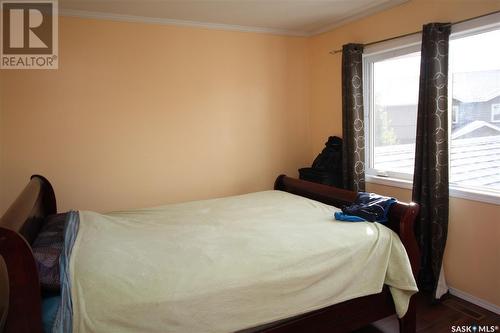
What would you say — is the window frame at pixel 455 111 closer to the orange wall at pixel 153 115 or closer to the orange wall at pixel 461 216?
the orange wall at pixel 461 216

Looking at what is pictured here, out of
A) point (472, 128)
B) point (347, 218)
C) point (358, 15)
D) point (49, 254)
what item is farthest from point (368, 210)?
point (358, 15)

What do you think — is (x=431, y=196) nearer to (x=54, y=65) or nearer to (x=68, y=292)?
(x=68, y=292)

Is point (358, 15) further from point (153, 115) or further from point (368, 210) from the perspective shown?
point (153, 115)

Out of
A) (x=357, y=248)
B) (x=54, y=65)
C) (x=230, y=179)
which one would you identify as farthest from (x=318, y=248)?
(x=54, y=65)

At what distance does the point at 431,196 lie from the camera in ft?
8.67

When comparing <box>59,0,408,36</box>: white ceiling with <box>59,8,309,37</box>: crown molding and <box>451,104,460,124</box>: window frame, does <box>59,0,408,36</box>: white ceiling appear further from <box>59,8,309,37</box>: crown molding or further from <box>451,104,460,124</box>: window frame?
<box>451,104,460,124</box>: window frame

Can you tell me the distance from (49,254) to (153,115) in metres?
2.09

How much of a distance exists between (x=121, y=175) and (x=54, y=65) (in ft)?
3.68

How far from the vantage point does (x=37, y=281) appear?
4.22 ft

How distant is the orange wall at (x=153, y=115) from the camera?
305 cm

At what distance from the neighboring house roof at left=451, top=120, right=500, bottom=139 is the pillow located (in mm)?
2799

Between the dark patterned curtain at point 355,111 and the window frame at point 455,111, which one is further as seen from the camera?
the dark patterned curtain at point 355,111

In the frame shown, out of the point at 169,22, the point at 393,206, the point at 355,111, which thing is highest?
the point at 169,22

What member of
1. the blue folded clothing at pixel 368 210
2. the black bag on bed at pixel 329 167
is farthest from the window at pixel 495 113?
the black bag on bed at pixel 329 167
